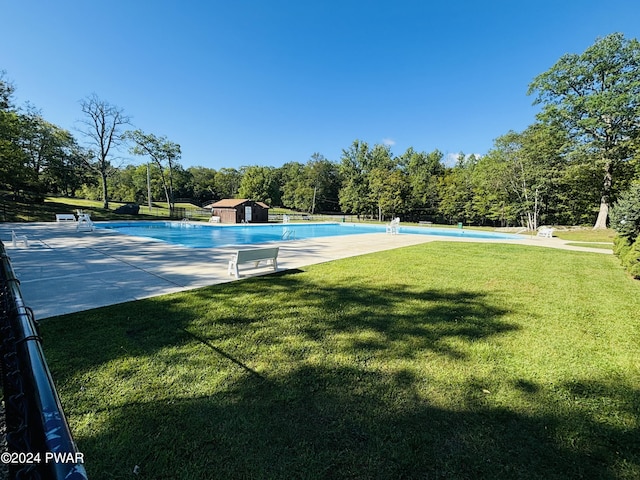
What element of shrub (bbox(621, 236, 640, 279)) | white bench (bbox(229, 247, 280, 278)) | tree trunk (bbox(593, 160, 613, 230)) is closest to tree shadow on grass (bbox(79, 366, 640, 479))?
white bench (bbox(229, 247, 280, 278))

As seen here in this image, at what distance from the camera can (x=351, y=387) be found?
2488mm

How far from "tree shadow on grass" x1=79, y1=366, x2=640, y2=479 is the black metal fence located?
3.85ft

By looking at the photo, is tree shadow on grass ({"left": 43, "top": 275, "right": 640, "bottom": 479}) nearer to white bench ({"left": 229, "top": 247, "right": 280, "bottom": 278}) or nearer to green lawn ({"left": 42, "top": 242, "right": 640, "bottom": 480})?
green lawn ({"left": 42, "top": 242, "right": 640, "bottom": 480})

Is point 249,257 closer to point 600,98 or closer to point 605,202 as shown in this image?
point 600,98

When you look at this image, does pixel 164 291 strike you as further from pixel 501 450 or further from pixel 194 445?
pixel 501 450

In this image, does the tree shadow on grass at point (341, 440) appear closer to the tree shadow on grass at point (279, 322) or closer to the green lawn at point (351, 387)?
the green lawn at point (351, 387)

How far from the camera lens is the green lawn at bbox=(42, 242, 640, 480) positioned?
5.92ft

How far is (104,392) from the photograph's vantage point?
7.60 feet

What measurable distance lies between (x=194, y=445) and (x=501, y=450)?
2037 mm

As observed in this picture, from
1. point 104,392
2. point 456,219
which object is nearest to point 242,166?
point 456,219

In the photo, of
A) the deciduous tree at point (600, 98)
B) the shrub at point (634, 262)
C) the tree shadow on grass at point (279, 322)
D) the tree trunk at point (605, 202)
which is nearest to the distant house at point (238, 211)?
the tree shadow on grass at point (279, 322)

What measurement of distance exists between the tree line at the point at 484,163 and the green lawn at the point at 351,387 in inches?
431

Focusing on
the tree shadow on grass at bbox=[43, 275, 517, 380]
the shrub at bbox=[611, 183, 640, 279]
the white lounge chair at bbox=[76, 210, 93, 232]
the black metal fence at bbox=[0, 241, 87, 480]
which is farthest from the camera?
the white lounge chair at bbox=[76, 210, 93, 232]

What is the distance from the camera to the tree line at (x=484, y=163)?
1992 centimetres
